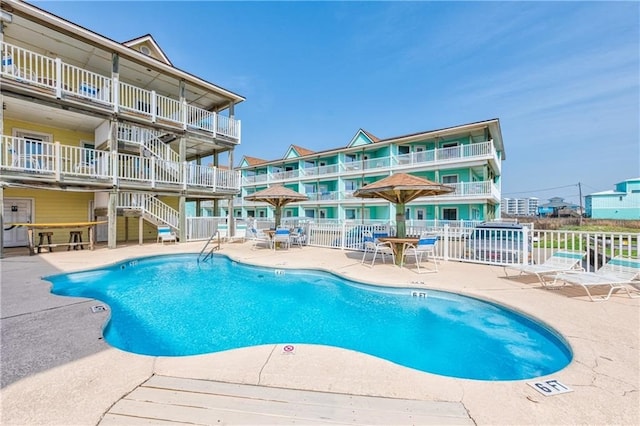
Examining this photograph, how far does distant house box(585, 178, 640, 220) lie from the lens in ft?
125

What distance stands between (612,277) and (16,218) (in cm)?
2001

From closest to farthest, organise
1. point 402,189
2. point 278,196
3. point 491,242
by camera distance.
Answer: point 402,189 → point 491,242 → point 278,196

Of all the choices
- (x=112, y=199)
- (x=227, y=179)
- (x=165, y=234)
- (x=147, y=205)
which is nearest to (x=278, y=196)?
(x=227, y=179)

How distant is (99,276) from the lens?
24.4 feet

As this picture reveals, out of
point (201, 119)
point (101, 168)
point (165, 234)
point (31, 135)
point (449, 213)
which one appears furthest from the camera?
point (449, 213)

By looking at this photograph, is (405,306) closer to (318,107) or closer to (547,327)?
(547,327)

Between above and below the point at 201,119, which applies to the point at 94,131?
below

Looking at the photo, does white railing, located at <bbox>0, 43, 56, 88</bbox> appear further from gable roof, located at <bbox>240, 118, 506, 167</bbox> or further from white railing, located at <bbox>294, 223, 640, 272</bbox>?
gable roof, located at <bbox>240, 118, 506, 167</bbox>

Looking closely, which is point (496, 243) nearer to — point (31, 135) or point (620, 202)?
point (31, 135)

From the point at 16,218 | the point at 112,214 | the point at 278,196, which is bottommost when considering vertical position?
the point at 16,218

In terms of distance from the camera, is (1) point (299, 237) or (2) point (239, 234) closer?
(1) point (299, 237)

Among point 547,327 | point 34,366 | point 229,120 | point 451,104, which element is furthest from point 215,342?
point 451,104

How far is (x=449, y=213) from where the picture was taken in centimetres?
2227

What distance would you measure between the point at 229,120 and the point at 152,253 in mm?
8635
